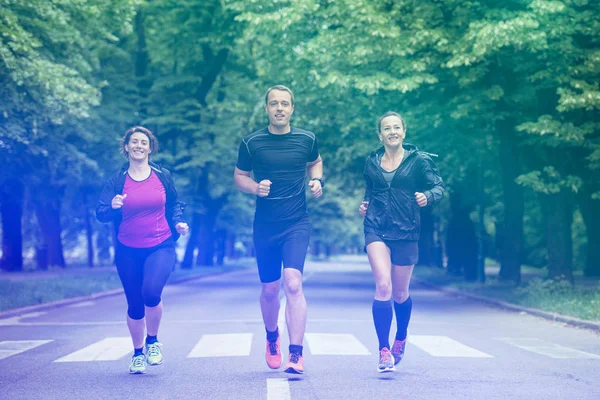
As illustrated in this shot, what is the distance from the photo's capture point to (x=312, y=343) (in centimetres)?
1126

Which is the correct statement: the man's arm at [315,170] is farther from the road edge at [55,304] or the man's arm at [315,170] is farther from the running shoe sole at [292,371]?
the road edge at [55,304]

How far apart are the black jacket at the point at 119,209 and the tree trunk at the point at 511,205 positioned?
1588cm

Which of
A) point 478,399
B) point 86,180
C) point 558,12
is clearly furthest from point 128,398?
point 86,180

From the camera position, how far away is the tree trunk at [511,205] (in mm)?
23359

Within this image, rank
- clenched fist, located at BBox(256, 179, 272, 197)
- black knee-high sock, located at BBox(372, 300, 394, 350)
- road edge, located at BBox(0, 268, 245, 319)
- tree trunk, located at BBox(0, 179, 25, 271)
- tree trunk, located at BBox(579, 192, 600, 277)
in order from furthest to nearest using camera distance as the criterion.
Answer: tree trunk, located at BBox(579, 192, 600, 277)
tree trunk, located at BBox(0, 179, 25, 271)
road edge, located at BBox(0, 268, 245, 319)
black knee-high sock, located at BBox(372, 300, 394, 350)
clenched fist, located at BBox(256, 179, 272, 197)

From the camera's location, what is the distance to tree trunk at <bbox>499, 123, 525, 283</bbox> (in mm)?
23359

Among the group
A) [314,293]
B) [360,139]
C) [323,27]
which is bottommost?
[314,293]

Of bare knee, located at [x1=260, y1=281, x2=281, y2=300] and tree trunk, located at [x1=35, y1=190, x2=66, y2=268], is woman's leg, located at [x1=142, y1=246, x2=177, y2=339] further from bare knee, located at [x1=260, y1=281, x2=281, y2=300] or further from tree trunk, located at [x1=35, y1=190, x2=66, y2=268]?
tree trunk, located at [x1=35, y1=190, x2=66, y2=268]

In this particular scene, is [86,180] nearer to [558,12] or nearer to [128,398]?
[558,12]

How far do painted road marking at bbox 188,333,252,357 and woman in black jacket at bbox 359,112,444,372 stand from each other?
236cm

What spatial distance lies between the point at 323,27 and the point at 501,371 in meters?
15.4

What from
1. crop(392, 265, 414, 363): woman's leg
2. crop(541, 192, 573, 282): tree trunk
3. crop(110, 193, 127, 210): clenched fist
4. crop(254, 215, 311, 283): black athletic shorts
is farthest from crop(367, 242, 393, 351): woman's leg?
crop(541, 192, 573, 282): tree trunk

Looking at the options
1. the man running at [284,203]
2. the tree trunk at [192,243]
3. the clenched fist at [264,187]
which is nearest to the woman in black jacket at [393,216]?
the man running at [284,203]

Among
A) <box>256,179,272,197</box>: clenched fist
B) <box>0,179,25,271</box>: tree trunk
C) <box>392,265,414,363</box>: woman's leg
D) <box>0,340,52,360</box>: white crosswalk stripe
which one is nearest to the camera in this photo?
<box>256,179,272,197</box>: clenched fist
